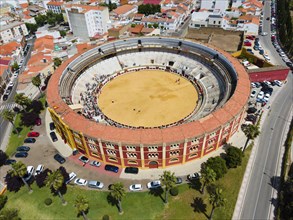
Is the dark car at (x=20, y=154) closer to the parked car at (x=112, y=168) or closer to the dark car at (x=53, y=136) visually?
the dark car at (x=53, y=136)

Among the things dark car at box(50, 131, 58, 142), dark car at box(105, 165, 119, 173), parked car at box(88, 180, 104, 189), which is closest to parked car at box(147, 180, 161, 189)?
dark car at box(105, 165, 119, 173)

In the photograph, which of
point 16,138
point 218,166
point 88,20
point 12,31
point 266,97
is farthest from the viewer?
point 12,31

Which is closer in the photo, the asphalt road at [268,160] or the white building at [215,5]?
the asphalt road at [268,160]

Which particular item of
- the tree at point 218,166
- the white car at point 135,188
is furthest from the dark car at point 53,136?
the tree at point 218,166

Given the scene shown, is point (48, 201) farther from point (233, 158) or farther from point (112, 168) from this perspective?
point (233, 158)

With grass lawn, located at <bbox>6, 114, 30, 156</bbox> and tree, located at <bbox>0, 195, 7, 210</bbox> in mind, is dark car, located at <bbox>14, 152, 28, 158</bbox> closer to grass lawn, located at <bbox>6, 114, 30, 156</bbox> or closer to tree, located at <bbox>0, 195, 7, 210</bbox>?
grass lawn, located at <bbox>6, 114, 30, 156</bbox>

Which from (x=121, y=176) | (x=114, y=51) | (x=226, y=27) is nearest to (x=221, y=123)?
(x=121, y=176)

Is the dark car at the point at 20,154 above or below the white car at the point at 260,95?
below

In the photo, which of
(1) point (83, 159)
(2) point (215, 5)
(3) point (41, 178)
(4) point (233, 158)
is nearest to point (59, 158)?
(1) point (83, 159)
